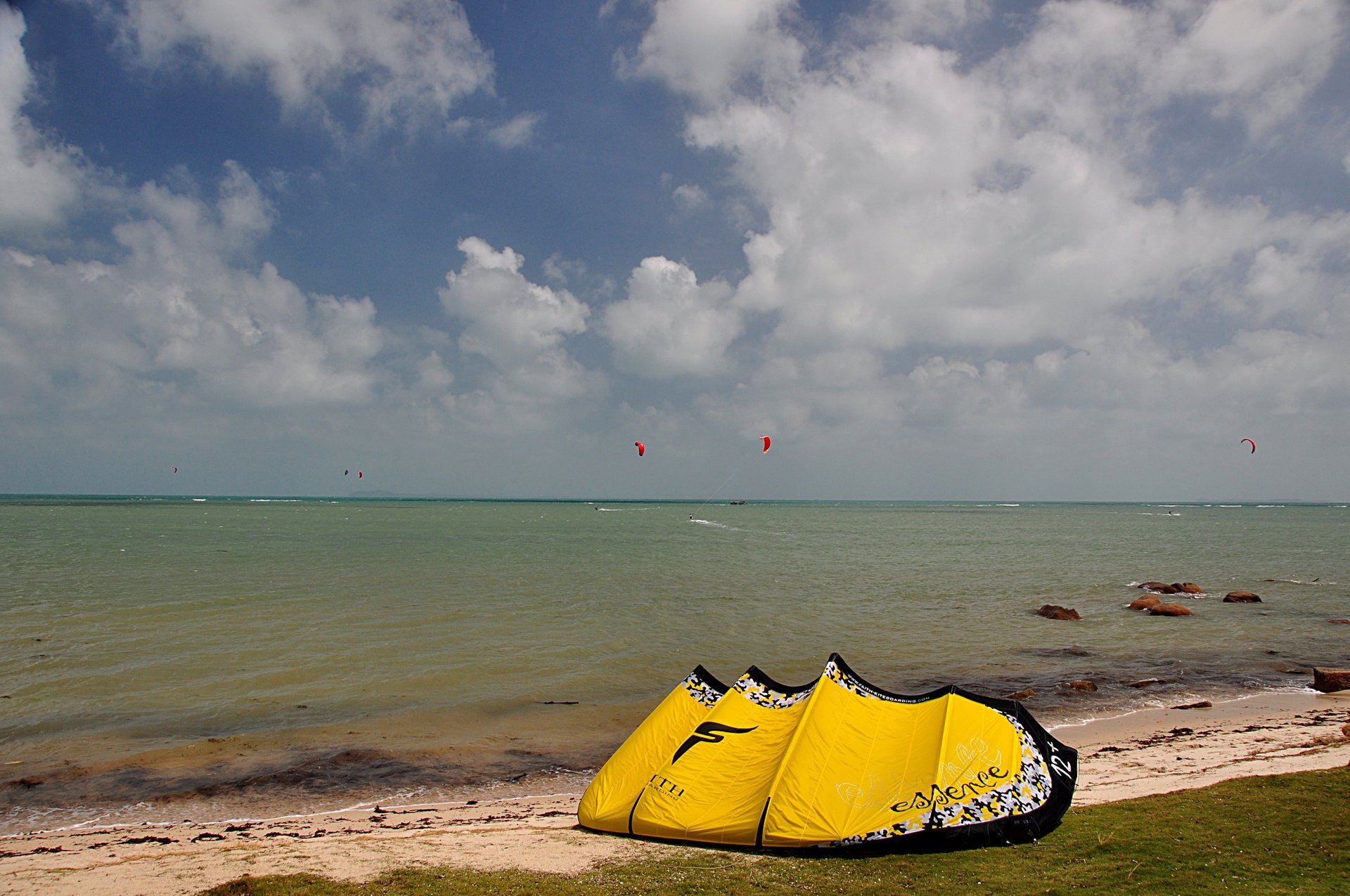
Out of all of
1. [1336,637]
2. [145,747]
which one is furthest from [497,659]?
[1336,637]

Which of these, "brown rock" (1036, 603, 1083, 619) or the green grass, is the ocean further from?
the green grass

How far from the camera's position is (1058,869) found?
6.21 m

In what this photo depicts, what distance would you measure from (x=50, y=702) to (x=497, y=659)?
336 inches

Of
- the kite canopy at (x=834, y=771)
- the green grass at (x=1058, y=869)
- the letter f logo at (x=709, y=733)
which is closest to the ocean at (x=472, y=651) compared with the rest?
the kite canopy at (x=834, y=771)

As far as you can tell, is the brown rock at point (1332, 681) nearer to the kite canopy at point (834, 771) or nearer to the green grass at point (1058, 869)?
the green grass at point (1058, 869)

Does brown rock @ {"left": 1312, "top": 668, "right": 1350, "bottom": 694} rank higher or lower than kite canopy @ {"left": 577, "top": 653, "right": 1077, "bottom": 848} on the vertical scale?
lower

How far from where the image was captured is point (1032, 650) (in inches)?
741

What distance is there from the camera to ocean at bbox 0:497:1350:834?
35.1ft

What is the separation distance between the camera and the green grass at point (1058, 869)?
5.85 meters

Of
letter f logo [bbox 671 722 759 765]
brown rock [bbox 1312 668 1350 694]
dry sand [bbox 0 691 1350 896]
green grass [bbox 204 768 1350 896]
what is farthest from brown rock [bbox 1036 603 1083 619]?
letter f logo [bbox 671 722 759 765]

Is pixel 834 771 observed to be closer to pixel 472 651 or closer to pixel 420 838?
pixel 420 838

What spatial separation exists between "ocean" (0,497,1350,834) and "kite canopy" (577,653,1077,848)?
8.98ft

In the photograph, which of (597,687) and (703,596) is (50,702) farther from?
(703,596)

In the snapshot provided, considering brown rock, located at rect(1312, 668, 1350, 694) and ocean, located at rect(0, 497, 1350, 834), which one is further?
brown rock, located at rect(1312, 668, 1350, 694)
